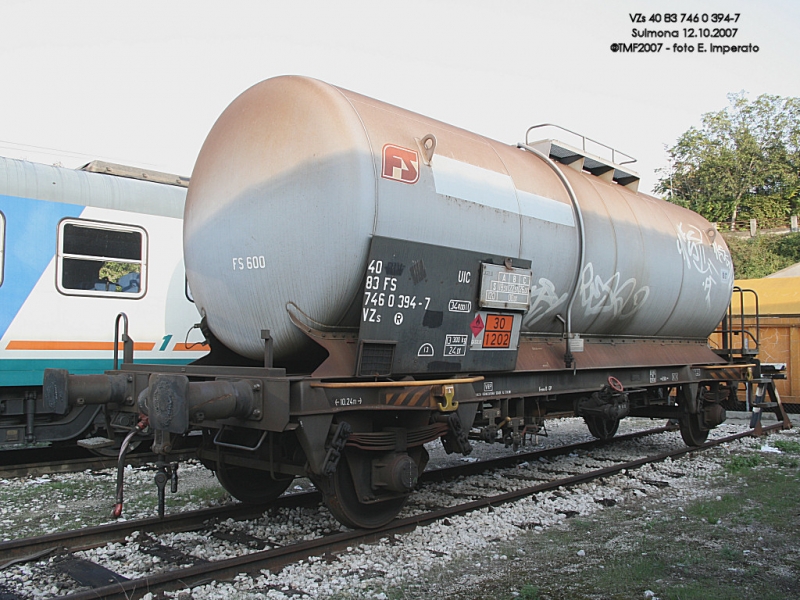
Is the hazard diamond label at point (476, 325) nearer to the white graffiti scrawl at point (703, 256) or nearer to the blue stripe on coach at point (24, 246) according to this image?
the white graffiti scrawl at point (703, 256)

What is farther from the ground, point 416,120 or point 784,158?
point 784,158

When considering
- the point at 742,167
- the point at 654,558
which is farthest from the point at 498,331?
the point at 742,167

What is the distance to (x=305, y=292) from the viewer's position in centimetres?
509

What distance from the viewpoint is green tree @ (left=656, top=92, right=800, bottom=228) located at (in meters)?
44.0

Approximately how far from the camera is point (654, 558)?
16.8ft

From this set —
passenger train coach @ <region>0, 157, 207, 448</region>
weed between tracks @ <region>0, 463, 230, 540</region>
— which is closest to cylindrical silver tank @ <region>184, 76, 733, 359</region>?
weed between tracks @ <region>0, 463, 230, 540</region>

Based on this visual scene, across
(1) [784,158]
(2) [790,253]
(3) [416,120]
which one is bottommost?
A: (3) [416,120]

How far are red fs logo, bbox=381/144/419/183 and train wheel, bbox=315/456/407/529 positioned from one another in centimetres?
231

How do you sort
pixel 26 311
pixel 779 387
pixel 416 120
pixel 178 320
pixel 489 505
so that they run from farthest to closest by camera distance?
pixel 779 387
pixel 178 320
pixel 26 311
pixel 489 505
pixel 416 120

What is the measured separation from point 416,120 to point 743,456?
280 inches

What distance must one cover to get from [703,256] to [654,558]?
571 centimetres

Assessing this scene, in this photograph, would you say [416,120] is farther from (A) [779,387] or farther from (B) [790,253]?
(B) [790,253]

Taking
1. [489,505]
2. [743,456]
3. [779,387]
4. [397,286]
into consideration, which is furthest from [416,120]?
[779,387]

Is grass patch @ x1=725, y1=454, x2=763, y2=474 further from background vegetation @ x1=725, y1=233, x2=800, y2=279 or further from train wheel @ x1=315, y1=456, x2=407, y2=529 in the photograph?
background vegetation @ x1=725, y1=233, x2=800, y2=279
